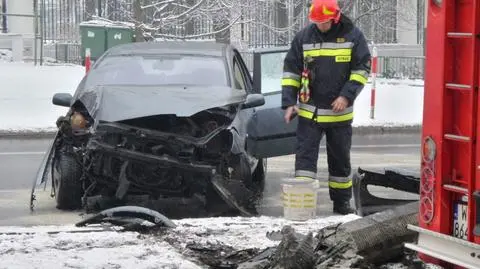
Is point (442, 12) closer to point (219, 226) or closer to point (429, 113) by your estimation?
point (429, 113)

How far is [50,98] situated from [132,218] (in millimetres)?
11723

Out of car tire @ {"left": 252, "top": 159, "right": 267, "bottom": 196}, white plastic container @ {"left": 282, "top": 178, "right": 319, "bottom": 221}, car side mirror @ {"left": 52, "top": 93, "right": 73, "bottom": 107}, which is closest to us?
white plastic container @ {"left": 282, "top": 178, "right": 319, "bottom": 221}

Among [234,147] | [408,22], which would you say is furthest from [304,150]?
[408,22]

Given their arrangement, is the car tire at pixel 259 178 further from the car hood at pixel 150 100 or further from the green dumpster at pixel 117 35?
the green dumpster at pixel 117 35

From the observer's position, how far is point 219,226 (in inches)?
246

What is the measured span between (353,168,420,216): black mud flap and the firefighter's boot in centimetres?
80

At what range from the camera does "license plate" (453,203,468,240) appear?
4.04m

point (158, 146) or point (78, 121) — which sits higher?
point (78, 121)

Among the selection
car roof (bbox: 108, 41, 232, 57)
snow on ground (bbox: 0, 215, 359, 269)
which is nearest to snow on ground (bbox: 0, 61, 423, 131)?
car roof (bbox: 108, 41, 232, 57)

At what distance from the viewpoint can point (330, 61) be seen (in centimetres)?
705

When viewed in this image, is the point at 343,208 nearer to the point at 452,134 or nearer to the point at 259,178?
the point at 259,178

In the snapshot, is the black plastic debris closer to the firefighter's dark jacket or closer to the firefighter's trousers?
the firefighter's trousers

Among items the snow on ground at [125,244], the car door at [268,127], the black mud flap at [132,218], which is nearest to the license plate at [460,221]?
the snow on ground at [125,244]

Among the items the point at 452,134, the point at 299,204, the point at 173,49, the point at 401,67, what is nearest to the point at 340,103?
the point at 299,204
